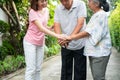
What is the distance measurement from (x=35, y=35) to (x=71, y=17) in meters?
0.63

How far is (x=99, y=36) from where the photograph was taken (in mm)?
4504

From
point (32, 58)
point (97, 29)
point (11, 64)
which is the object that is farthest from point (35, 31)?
point (11, 64)

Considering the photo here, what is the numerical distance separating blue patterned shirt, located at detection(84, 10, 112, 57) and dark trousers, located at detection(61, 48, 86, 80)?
22.4 inches

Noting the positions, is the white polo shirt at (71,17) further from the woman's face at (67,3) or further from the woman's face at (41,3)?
the woman's face at (41,3)

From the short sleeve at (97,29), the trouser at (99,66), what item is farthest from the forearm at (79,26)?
the trouser at (99,66)

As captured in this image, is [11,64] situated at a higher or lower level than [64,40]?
lower

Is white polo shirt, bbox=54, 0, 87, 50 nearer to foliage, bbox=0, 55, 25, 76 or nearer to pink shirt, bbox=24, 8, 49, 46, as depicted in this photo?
pink shirt, bbox=24, 8, 49, 46

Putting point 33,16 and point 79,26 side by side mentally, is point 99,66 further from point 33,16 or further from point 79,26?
point 33,16

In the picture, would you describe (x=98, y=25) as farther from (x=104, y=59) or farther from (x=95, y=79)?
(x=95, y=79)

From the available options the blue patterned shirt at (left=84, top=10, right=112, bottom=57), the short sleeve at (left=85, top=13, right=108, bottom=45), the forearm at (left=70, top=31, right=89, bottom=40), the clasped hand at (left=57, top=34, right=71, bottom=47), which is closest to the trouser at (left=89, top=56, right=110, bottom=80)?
the blue patterned shirt at (left=84, top=10, right=112, bottom=57)

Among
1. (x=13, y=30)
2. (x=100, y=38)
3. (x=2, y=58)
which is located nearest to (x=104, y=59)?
(x=100, y=38)

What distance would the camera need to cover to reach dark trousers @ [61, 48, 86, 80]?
5.22m

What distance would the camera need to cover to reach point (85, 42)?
505 cm

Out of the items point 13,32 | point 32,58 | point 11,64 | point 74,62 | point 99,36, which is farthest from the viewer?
point 13,32
